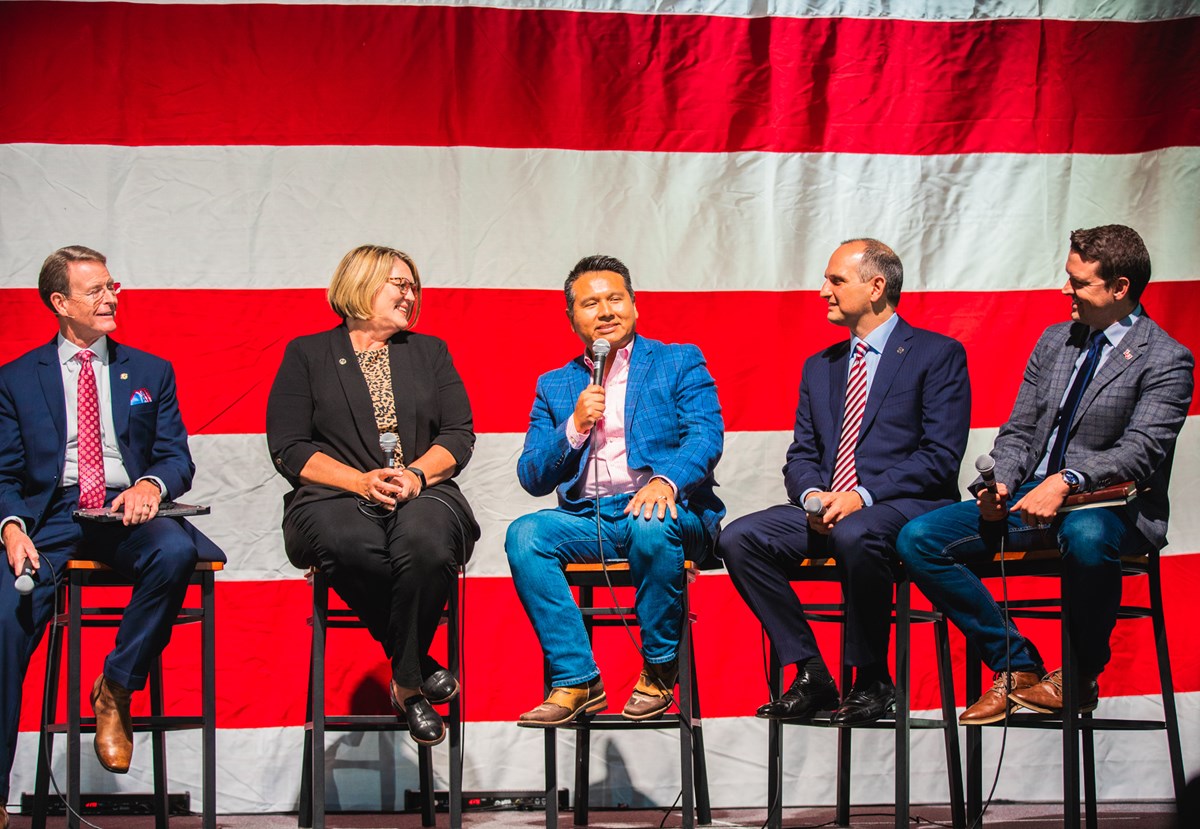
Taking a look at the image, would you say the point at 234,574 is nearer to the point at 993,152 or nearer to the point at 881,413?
the point at 881,413

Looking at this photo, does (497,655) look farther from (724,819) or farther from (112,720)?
(112,720)

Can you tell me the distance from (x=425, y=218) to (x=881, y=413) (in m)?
1.49

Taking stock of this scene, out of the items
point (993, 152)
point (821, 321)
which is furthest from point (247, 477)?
point (993, 152)

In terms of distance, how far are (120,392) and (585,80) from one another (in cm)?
164

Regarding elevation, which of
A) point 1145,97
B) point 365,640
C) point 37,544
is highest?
point 1145,97

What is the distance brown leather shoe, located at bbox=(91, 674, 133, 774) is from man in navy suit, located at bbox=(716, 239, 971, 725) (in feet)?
4.88

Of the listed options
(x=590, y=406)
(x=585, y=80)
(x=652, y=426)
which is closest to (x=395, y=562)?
(x=590, y=406)

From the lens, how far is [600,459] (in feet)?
11.2

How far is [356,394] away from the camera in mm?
3385

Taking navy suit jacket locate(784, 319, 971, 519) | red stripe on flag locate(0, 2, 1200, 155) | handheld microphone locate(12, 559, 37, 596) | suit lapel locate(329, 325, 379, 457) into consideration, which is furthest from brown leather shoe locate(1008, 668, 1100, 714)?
handheld microphone locate(12, 559, 37, 596)

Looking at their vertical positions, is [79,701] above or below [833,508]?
below

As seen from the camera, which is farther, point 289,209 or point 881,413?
point 289,209

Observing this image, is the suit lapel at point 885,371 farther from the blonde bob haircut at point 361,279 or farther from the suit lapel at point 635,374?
the blonde bob haircut at point 361,279

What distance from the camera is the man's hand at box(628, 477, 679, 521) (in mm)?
3119
